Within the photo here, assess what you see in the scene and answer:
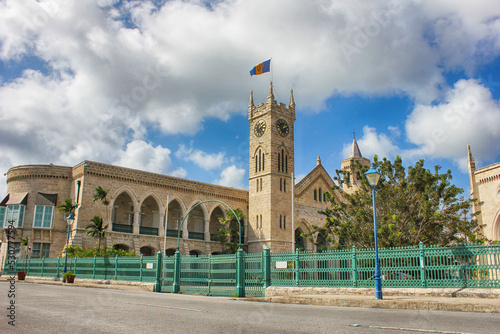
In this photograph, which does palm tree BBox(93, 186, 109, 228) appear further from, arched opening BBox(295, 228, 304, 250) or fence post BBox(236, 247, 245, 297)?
fence post BBox(236, 247, 245, 297)

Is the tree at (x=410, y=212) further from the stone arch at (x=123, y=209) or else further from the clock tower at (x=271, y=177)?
the stone arch at (x=123, y=209)

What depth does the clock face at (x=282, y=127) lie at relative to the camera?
38938 mm

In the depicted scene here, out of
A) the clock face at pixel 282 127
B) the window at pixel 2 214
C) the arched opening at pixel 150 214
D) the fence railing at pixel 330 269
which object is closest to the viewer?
the fence railing at pixel 330 269

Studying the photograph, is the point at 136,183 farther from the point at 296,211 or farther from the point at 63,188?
the point at 296,211

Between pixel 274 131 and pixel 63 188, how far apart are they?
59.9 feet

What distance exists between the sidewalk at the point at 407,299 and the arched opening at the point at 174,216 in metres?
23.7

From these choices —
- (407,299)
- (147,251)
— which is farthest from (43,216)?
(407,299)

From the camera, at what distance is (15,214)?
30688mm

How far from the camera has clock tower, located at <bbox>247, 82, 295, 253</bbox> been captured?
119ft

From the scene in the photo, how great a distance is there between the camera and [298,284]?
13875 millimetres

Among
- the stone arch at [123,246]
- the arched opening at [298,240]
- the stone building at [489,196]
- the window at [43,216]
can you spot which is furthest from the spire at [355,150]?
the window at [43,216]

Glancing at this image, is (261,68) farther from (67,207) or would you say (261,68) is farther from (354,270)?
(354,270)

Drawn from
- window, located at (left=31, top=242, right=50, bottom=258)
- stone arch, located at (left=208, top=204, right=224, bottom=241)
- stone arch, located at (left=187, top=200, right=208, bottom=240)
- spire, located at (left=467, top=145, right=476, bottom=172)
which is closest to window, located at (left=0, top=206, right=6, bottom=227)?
window, located at (left=31, top=242, right=50, bottom=258)

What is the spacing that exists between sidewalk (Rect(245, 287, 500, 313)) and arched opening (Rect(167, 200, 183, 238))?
2366 cm
